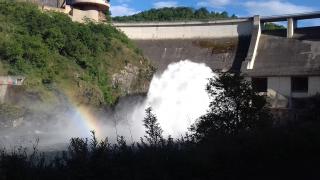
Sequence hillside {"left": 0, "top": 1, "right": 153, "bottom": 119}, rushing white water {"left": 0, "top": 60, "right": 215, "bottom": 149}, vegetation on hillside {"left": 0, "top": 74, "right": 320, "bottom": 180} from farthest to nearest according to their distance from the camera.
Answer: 1. hillside {"left": 0, "top": 1, "right": 153, "bottom": 119}
2. rushing white water {"left": 0, "top": 60, "right": 215, "bottom": 149}
3. vegetation on hillside {"left": 0, "top": 74, "right": 320, "bottom": 180}

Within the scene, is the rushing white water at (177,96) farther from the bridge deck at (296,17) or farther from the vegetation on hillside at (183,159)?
the vegetation on hillside at (183,159)

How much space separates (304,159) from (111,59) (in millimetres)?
35457

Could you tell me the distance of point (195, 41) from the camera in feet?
153

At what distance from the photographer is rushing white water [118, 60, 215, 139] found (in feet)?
114

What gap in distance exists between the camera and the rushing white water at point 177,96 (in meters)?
34.7

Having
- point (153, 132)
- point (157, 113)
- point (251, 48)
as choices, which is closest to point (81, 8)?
point (251, 48)

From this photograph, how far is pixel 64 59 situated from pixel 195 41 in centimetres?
1337

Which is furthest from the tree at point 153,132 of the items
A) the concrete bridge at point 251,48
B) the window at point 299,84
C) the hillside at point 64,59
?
the window at point 299,84

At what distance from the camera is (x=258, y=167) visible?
713cm

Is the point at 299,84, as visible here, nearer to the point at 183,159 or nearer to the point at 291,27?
the point at 291,27

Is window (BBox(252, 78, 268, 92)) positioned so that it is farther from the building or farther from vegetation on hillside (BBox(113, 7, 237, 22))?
vegetation on hillside (BBox(113, 7, 237, 22))

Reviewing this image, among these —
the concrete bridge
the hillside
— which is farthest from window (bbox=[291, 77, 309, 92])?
the hillside

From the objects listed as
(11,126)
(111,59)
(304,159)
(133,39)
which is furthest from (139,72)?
(304,159)

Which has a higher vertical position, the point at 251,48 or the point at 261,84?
the point at 251,48
